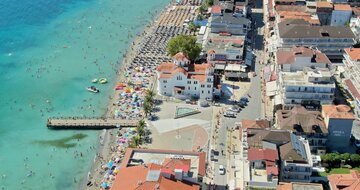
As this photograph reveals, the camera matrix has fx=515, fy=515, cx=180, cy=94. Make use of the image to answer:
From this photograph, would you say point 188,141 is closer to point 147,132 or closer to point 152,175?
point 147,132

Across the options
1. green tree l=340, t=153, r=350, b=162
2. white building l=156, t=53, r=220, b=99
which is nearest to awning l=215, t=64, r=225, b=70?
white building l=156, t=53, r=220, b=99

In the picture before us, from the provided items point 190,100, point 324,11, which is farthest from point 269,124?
point 324,11

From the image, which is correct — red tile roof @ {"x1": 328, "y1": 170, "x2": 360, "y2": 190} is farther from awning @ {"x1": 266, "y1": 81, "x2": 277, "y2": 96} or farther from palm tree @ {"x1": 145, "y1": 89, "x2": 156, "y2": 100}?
palm tree @ {"x1": 145, "y1": 89, "x2": 156, "y2": 100}

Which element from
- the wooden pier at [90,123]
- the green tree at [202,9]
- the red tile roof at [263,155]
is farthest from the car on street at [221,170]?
the green tree at [202,9]

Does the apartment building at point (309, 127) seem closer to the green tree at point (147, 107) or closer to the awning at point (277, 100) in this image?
the awning at point (277, 100)

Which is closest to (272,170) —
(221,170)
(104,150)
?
(221,170)

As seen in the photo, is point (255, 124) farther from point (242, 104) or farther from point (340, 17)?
point (340, 17)
